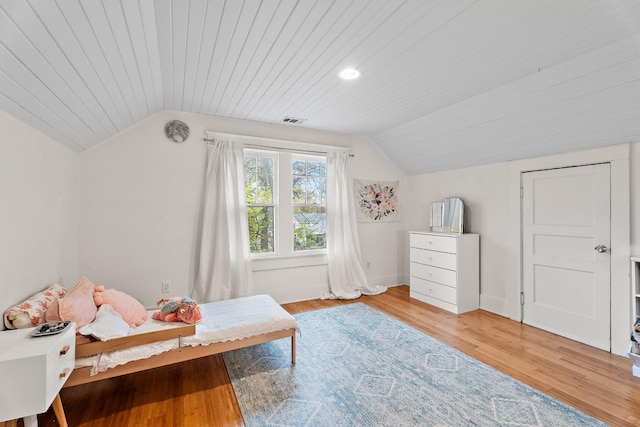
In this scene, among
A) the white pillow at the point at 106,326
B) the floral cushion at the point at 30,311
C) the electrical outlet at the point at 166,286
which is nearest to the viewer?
the floral cushion at the point at 30,311

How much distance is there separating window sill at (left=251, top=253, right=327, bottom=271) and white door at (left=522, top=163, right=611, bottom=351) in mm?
2531

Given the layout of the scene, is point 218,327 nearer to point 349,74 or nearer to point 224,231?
point 224,231

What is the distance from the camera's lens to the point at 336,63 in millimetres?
2195

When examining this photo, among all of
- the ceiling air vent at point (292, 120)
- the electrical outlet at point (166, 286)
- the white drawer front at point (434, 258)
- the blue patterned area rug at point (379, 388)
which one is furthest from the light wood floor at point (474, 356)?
the ceiling air vent at point (292, 120)

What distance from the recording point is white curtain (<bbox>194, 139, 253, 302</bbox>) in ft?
11.0

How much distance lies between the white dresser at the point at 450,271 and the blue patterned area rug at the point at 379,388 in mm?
982

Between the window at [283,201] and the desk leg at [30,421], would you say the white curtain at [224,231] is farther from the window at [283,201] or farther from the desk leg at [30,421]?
the desk leg at [30,421]

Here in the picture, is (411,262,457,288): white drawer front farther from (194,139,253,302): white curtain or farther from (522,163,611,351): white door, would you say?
(194,139,253,302): white curtain

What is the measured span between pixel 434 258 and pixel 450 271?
28 centimetres

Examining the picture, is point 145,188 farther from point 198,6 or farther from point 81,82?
point 198,6

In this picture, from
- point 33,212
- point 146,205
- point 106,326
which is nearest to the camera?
point 106,326

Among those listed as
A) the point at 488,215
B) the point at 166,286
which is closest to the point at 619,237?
the point at 488,215

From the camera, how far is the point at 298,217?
4.14m

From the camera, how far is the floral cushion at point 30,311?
1.67 metres
